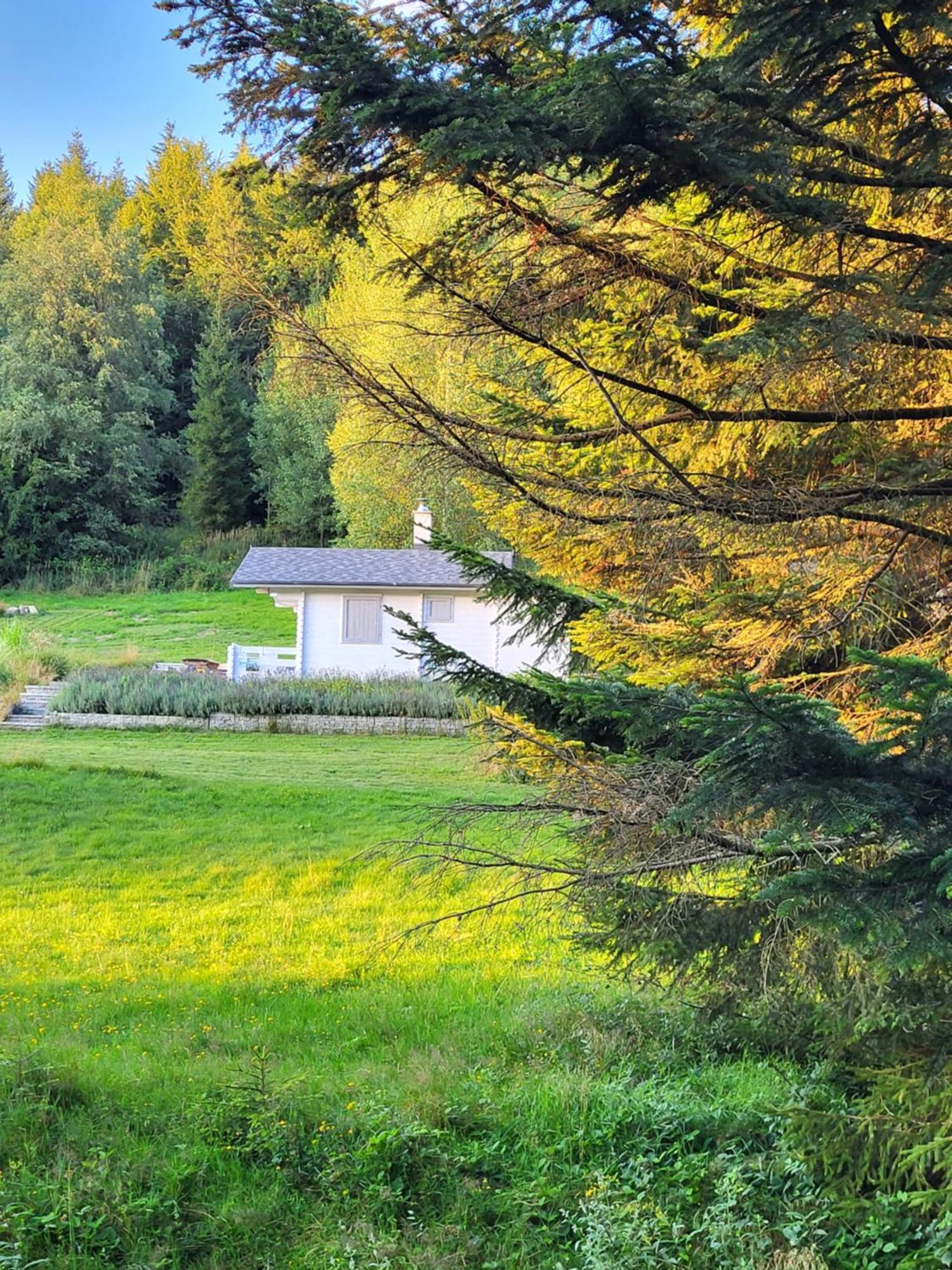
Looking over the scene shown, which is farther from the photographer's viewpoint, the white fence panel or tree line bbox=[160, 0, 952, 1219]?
the white fence panel

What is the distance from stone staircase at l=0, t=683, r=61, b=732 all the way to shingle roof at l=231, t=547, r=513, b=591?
4.91m

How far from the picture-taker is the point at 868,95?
346 cm

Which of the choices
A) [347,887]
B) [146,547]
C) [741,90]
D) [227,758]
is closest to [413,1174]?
[741,90]

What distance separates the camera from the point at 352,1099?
417 cm

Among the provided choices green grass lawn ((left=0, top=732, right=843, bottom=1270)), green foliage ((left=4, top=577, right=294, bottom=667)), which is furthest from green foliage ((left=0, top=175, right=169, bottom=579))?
green grass lawn ((left=0, top=732, right=843, bottom=1270))

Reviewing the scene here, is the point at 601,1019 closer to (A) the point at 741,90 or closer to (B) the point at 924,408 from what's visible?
(B) the point at 924,408

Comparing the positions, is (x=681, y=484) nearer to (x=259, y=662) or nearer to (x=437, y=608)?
(x=259, y=662)

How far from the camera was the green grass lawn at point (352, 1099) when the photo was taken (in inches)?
127

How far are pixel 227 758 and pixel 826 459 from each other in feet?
41.7

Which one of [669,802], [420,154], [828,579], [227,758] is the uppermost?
[420,154]

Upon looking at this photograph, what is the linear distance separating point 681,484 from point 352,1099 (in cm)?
288

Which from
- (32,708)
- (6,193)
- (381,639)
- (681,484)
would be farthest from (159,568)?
(681,484)

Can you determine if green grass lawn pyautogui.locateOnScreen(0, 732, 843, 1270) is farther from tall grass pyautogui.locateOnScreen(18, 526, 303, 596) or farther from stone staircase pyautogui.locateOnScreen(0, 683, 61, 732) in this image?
tall grass pyautogui.locateOnScreen(18, 526, 303, 596)

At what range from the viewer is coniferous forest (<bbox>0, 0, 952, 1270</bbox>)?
2605mm
